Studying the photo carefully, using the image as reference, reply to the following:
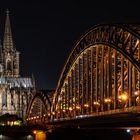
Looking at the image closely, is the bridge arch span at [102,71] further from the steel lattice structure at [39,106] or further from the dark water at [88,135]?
the steel lattice structure at [39,106]

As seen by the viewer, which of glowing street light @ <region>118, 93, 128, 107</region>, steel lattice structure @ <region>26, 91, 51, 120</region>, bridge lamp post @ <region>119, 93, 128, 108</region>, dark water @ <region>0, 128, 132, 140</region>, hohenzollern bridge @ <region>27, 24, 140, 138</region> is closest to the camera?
hohenzollern bridge @ <region>27, 24, 140, 138</region>

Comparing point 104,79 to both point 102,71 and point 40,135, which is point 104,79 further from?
point 40,135

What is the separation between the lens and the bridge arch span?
62.3m

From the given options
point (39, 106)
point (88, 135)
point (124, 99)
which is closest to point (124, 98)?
point (124, 99)

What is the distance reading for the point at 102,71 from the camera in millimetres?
74562

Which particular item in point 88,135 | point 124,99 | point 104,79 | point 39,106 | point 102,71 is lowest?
point 88,135

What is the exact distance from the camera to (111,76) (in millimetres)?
71000

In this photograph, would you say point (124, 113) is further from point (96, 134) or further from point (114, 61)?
point (96, 134)

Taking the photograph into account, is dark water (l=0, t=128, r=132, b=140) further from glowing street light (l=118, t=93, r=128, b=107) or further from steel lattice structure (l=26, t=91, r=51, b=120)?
glowing street light (l=118, t=93, r=128, b=107)

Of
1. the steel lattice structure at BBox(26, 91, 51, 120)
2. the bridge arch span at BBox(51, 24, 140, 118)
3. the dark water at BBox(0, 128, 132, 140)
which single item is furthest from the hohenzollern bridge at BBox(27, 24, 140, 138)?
the steel lattice structure at BBox(26, 91, 51, 120)

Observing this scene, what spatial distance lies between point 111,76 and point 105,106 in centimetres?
363

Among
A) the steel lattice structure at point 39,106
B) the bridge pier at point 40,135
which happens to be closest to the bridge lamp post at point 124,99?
the bridge pier at point 40,135

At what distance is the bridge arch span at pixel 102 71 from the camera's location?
6228 cm

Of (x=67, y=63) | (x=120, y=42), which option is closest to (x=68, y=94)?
(x=67, y=63)
